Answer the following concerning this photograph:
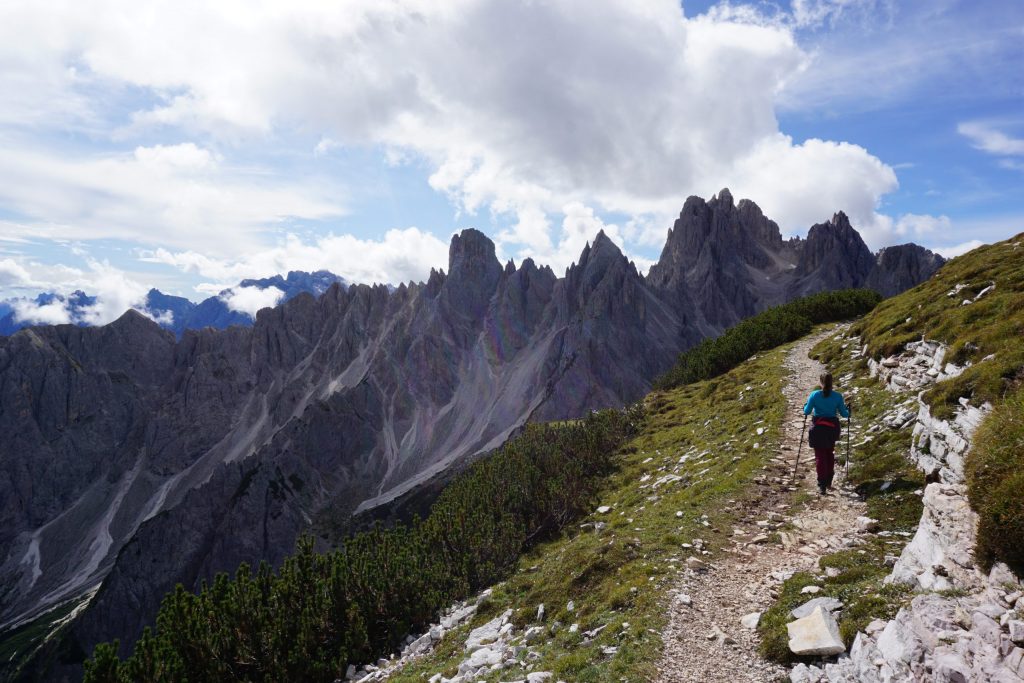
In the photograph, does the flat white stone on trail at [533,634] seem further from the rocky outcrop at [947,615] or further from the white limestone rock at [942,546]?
the white limestone rock at [942,546]

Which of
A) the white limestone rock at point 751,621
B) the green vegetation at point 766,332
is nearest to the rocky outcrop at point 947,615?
the white limestone rock at point 751,621

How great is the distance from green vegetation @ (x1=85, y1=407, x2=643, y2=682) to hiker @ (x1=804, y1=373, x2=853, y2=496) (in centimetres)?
1321

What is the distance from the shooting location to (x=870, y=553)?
1227 cm

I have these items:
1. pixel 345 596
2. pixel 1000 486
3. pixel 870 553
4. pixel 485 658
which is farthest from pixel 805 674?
pixel 345 596

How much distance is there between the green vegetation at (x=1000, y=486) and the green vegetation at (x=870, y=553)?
192cm

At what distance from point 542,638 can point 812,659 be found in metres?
7.23

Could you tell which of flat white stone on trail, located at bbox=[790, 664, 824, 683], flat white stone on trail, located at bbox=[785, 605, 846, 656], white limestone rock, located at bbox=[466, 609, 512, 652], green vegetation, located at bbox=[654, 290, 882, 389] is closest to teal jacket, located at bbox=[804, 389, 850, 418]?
flat white stone on trail, located at bbox=[785, 605, 846, 656]

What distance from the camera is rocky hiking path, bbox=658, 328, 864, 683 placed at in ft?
33.1

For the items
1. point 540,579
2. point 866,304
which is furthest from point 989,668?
point 866,304

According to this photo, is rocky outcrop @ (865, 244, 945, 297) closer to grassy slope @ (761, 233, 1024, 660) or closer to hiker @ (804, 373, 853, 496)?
grassy slope @ (761, 233, 1024, 660)

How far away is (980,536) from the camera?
8695 millimetres

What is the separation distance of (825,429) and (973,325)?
28.6ft

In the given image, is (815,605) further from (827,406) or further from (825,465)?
(827,406)

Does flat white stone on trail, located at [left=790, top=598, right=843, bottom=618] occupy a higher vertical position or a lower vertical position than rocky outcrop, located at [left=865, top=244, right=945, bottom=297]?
lower
